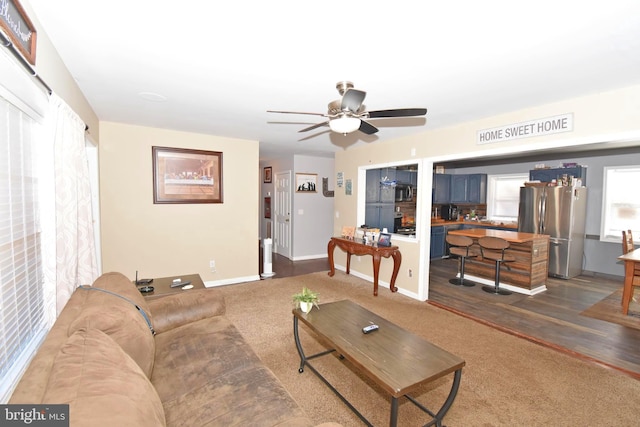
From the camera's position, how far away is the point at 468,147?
3.49m

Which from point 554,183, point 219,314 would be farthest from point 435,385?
point 554,183

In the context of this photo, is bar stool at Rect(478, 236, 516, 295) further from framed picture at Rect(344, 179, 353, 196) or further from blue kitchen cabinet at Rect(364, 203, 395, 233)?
framed picture at Rect(344, 179, 353, 196)

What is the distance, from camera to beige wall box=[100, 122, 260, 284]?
152 inches

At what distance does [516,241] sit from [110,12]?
16.8 ft

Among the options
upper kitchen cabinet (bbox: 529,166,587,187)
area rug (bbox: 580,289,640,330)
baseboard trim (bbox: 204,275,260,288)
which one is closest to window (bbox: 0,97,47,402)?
baseboard trim (bbox: 204,275,260,288)

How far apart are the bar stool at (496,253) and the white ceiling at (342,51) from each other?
2.20 metres

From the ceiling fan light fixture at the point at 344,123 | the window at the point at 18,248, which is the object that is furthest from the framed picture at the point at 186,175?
the ceiling fan light fixture at the point at 344,123

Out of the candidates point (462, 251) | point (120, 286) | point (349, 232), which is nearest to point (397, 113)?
point (120, 286)

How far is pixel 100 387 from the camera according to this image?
0.91 metres

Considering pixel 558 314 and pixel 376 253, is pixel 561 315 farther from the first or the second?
pixel 376 253

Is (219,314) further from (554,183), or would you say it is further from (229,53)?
(554,183)

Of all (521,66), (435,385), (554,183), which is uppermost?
(521,66)

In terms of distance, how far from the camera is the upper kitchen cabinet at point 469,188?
279 inches

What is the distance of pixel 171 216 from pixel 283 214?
2.90 meters
